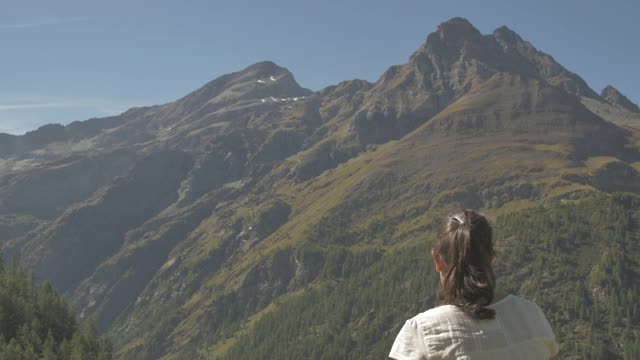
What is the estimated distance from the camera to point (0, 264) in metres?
128

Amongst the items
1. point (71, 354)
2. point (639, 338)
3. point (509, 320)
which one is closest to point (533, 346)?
point (509, 320)

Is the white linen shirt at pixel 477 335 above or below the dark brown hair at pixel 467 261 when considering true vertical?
below

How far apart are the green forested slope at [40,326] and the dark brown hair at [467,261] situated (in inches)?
3032

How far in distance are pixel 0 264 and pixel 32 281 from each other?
7.10m

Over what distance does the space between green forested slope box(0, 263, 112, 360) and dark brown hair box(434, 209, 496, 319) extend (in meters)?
77.0

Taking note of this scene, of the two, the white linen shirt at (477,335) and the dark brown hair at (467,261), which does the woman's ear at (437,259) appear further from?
the white linen shirt at (477,335)

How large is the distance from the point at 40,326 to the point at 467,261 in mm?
105460

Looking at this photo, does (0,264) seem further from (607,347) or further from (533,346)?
(607,347)

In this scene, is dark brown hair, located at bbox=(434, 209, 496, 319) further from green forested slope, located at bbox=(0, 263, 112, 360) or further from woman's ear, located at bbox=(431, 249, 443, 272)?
green forested slope, located at bbox=(0, 263, 112, 360)

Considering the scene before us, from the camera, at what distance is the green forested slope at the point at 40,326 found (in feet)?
271

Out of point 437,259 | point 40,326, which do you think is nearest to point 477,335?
point 437,259

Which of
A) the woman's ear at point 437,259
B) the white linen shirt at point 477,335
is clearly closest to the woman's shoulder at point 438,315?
the white linen shirt at point 477,335

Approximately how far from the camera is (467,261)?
24.0ft

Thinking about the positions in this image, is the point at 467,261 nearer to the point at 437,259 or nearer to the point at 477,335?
the point at 437,259
